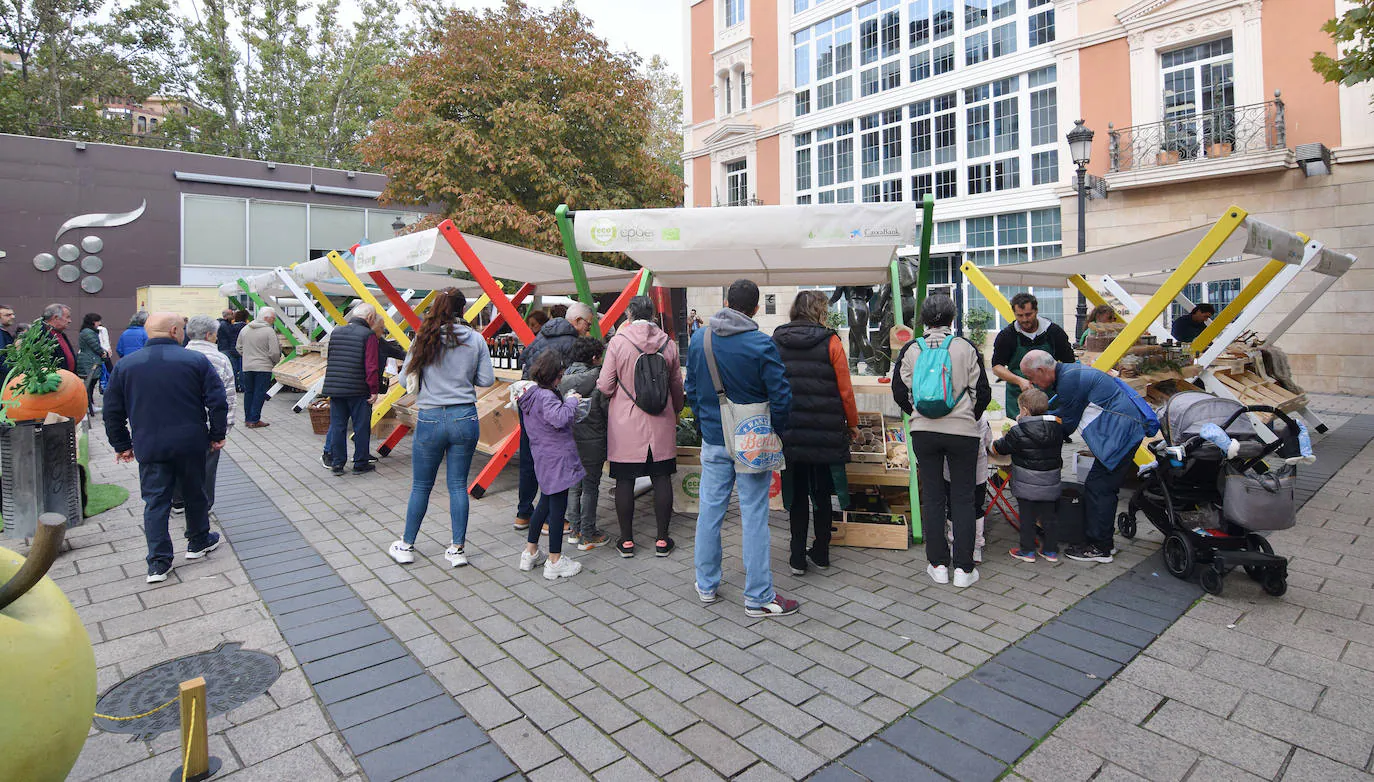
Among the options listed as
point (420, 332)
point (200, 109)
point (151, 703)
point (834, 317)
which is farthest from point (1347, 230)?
point (200, 109)

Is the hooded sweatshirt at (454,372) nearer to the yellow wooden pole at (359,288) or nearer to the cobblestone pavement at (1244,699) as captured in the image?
the cobblestone pavement at (1244,699)

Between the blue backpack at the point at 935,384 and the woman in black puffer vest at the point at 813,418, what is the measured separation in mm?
403

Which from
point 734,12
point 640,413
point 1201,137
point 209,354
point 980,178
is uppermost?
point 734,12

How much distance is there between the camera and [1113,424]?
4.79 m

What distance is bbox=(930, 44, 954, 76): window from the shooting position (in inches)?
867

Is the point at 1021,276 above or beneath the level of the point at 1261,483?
above

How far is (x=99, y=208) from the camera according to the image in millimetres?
23578

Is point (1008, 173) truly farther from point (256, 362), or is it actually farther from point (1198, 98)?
point (256, 362)

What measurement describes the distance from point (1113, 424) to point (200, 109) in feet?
131

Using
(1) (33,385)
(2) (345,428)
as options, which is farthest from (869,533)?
(1) (33,385)

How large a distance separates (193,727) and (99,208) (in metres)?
27.6

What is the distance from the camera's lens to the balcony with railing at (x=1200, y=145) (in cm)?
1510

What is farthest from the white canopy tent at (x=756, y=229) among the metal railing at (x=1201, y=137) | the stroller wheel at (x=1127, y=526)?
the metal railing at (x=1201, y=137)

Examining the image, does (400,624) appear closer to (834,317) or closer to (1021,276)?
(1021,276)
